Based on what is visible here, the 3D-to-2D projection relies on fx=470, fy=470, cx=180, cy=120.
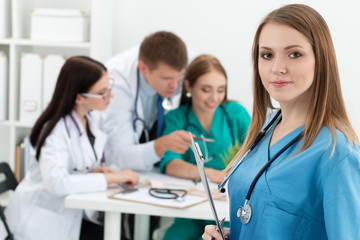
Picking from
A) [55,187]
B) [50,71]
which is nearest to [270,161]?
[55,187]

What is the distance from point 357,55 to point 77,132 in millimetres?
1654

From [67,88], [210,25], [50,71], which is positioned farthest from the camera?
[210,25]

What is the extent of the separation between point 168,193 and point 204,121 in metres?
0.57

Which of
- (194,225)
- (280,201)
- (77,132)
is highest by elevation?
(280,201)

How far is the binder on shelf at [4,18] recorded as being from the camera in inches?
111

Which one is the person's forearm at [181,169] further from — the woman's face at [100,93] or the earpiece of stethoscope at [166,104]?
the woman's face at [100,93]

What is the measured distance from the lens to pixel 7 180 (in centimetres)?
209

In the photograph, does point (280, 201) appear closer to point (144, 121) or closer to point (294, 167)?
point (294, 167)

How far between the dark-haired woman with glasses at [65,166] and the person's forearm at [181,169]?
0.27m

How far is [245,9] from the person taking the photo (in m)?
2.91

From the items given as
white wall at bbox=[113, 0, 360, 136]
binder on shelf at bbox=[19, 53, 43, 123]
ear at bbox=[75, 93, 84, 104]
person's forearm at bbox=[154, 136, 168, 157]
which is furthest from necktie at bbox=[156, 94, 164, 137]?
binder on shelf at bbox=[19, 53, 43, 123]

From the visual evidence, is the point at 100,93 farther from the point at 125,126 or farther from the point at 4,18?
the point at 4,18

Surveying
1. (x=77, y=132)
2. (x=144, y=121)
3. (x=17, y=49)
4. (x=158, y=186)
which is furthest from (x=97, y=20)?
(x=158, y=186)

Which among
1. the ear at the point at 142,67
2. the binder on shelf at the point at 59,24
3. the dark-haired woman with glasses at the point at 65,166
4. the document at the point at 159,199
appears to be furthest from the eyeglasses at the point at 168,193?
the binder on shelf at the point at 59,24
